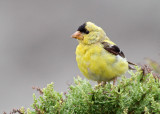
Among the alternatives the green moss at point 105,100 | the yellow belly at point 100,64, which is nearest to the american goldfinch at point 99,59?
the yellow belly at point 100,64

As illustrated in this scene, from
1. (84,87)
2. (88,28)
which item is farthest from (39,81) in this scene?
Result: (84,87)

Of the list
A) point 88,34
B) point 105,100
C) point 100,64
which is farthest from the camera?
point 88,34

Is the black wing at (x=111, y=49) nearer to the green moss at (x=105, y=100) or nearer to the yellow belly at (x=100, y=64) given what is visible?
the yellow belly at (x=100, y=64)

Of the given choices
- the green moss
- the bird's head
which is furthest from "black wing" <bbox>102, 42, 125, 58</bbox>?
the green moss

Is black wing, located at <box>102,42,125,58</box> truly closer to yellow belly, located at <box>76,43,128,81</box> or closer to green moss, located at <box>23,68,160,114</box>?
yellow belly, located at <box>76,43,128,81</box>

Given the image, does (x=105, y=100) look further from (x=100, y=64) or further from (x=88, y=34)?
(x=88, y=34)

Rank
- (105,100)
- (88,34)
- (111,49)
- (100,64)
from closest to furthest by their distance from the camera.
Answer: (105,100), (100,64), (111,49), (88,34)

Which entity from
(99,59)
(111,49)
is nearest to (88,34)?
(111,49)
